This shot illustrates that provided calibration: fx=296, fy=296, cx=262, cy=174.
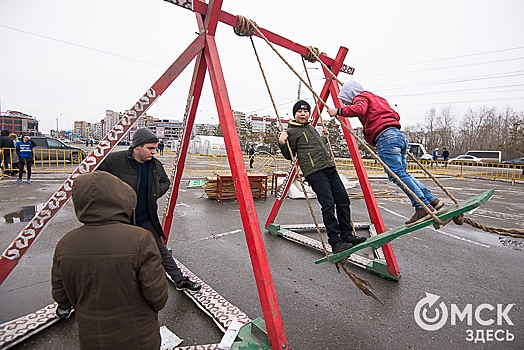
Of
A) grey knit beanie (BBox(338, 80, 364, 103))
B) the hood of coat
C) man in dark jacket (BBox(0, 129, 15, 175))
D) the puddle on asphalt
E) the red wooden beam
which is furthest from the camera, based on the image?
man in dark jacket (BBox(0, 129, 15, 175))

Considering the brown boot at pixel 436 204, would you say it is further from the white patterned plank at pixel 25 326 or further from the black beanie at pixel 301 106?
the white patterned plank at pixel 25 326

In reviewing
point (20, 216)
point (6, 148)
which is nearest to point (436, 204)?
point (20, 216)

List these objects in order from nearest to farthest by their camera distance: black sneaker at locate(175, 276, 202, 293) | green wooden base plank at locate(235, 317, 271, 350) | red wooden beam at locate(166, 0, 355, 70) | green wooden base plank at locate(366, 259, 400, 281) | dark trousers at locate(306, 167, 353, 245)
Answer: green wooden base plank at locate(235, 317, 271, 350) < red wooden beam at locate(166, 0, 355, 70) < dark trousers at locate(306, 167, 353, 245) < black sneaker at locate(175, 276, 202, 293) < green wooden base plank at locate(366, 259, 400, 281)

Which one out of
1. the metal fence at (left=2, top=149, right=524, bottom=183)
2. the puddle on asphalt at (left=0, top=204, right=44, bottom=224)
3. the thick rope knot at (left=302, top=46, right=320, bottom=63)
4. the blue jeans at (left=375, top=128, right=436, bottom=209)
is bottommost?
the puddle on asphalt at (left=0, top=204, right=44, bottom=224)

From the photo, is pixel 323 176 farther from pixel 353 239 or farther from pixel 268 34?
pixel 268 34

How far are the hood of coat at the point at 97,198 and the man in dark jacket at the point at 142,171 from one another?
1368 millimetres

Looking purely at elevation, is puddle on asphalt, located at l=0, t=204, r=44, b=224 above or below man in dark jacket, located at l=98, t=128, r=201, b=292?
below

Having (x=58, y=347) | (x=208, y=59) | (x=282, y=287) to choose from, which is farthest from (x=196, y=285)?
(x=208, y=59)

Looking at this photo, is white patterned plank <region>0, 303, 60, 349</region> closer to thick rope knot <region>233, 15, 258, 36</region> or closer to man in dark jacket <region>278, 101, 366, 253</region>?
man in dark jacket <region>278, 101, 366, 253</region>

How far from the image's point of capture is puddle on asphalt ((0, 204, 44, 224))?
625 centimetres

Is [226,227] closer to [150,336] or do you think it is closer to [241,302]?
[241,302]

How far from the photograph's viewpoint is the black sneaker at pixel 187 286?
3.45 m

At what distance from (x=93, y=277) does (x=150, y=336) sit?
0.49 m

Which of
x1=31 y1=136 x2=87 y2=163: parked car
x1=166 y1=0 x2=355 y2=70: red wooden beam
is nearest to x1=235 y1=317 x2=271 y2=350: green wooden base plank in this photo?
x1=166 y1=0 x2=355 y2=70: red wooden beam
